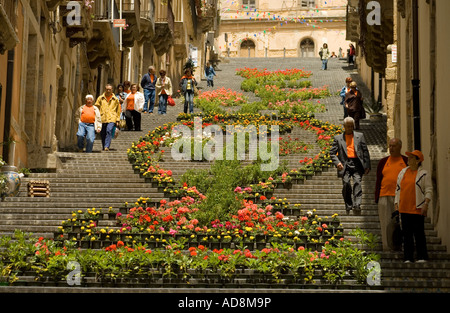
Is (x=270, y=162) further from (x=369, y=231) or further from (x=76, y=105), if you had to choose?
(x=76, y=105)

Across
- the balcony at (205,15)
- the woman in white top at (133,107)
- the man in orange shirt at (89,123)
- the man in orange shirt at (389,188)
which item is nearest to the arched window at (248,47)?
the balcony at (205,15)

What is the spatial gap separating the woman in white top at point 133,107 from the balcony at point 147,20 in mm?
9797

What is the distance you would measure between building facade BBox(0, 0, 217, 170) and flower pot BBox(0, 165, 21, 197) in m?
0.80

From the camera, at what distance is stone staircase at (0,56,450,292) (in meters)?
9.89

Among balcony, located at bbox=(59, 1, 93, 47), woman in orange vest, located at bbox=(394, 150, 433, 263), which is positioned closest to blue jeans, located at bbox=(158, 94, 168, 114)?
balcony, located at bbox=(59, 1, 93, 47)

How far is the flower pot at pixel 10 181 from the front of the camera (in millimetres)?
13141

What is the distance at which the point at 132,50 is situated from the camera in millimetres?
33531

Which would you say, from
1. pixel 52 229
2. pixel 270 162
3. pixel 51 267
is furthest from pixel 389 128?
pixel 51 267

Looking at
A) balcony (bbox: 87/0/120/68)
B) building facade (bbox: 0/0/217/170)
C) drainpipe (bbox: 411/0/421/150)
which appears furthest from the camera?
balcony (bbox: 87/0/120/68)

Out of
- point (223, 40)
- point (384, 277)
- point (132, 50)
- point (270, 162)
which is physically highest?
point (223, 40)

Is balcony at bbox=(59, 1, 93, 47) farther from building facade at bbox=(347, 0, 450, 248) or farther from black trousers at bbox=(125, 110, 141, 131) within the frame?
building facade at bbox=(347, 0, 450, 248)

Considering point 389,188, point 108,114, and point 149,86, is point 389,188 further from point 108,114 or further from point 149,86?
point 149,86

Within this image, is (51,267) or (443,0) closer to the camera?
(51,267)
